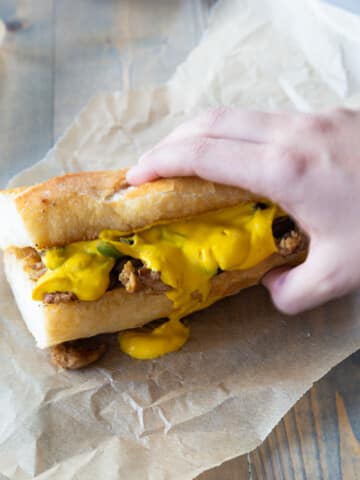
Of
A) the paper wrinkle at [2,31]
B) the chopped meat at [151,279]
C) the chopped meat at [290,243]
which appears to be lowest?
the chopped meat at [151,279]

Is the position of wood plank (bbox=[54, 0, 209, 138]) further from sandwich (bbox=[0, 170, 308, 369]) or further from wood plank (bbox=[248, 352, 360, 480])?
wood plank (bbox=[248, 352, 360, 480])

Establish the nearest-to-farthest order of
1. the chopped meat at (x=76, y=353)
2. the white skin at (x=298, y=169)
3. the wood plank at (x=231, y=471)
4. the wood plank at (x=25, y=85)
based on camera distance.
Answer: the white skin at (x=298, y=169) < the wood plank at (x=231, y=471) < the chopped meat at (x=76, y=353) < the wood plank at (x=25, y=85)

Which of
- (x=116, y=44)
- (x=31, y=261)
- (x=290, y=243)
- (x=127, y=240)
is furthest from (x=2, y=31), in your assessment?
(x=290, y=243)

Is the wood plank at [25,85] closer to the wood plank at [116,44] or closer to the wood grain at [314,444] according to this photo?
the wood plank at [116,44]

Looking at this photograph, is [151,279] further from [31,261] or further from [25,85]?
[25,85]

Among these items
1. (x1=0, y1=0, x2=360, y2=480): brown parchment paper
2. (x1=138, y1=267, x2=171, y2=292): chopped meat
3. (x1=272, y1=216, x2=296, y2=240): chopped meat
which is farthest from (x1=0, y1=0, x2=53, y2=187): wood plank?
(x1=272, y1=216, x2=296, y2=240): chopped meat

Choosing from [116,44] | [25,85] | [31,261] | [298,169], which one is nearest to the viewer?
[298,169]

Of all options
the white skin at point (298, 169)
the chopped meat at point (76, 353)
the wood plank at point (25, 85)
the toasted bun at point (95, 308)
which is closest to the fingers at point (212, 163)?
the white skin at point (298, 169)
